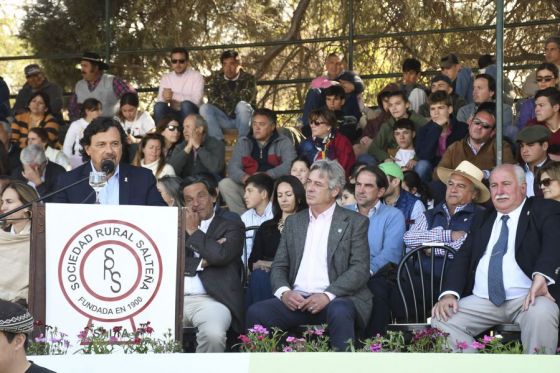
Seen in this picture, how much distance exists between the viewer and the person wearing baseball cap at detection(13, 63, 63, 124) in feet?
47.7

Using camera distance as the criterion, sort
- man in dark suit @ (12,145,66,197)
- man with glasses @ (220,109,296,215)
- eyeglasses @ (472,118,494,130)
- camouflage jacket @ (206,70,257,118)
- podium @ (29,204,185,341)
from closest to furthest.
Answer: podium @ (29,204,185,341) → eyeglasses @ (472,118,494,130) → man with glasses @ (220,109,296,215) → man in dark suit @ (12,145,66,197) → camouflage jacket @ (206,70,257,118)

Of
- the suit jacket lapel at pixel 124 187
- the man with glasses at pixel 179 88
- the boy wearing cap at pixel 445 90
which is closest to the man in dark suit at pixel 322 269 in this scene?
the suit jacket lapel at pixel 124 187

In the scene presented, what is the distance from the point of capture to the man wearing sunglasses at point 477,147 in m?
10.6

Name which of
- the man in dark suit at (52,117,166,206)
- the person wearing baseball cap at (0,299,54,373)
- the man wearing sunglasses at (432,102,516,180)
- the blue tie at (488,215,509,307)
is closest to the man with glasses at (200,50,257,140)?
the man wearing sunglasses at (432,102,516,180)

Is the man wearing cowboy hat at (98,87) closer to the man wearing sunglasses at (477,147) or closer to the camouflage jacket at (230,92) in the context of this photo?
the camouflage jacket at (230,92)

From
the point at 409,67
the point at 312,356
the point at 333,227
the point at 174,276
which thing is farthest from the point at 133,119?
the point at 312,356

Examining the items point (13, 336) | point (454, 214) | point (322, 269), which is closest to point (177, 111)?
point (454, 214)

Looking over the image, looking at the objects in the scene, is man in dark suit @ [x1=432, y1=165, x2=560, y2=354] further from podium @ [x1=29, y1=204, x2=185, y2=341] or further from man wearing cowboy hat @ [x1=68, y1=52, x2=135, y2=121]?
man wearing cowboy hat @ [x1=68, y1=52, x2=135, y2=121]

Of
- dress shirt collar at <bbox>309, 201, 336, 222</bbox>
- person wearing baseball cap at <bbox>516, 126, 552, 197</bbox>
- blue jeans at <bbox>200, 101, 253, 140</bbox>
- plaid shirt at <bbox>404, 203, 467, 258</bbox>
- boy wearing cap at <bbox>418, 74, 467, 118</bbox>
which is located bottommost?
plaid shirt at <bbox>404, 203, 467, 258</bbox>

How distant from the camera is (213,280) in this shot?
26.7 feet

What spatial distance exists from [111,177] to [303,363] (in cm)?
244

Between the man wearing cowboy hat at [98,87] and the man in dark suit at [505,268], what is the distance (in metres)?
6.99

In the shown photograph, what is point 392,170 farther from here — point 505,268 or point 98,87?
point 98,87

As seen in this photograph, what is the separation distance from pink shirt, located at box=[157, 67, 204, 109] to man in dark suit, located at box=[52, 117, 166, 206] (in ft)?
19.7
